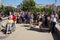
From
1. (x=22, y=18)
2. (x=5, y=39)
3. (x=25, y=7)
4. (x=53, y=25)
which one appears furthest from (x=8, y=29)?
(x=25, y=7)

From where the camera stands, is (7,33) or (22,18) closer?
(7,33)

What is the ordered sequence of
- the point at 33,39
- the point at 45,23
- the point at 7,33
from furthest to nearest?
the point at 45,23 → the point at 7,33 → the point at 33,39

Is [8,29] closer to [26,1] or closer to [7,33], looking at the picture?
[7,33]

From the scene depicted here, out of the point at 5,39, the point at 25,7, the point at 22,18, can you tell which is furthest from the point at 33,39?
the point at 25,7

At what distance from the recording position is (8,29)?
14609 millimetres

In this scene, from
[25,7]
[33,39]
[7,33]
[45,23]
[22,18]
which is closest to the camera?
[33,39]

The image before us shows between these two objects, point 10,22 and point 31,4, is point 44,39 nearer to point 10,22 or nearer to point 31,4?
point 10,22

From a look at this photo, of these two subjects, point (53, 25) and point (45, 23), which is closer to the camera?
point (53, 25)

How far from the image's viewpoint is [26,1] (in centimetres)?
7912

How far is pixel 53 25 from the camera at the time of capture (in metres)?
15.3

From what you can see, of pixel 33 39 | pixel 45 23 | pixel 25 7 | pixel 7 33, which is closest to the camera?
pixel 33 39

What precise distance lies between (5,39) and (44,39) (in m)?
2.32

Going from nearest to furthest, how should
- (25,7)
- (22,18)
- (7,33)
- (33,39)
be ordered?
(33,39) → (7,33) → (22,18) → (25,7)

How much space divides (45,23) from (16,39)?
7.17 meters
